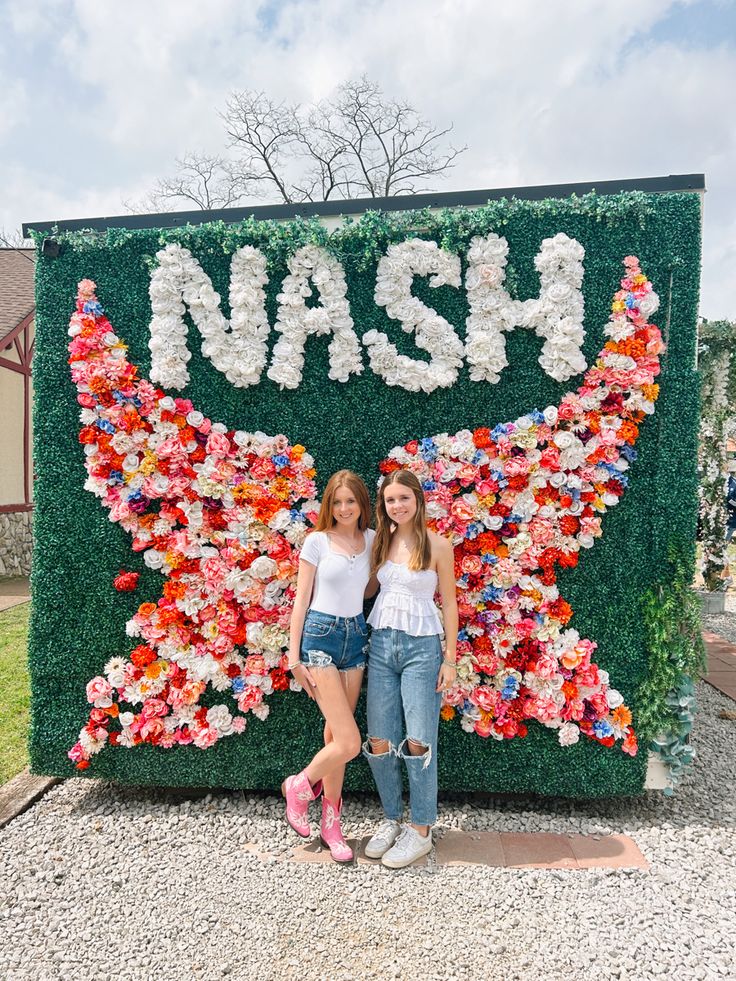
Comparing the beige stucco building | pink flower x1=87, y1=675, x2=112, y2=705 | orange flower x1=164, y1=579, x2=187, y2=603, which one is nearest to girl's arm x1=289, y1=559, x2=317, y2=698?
orange flower x1=164, y1=579, x2=187, y2=603

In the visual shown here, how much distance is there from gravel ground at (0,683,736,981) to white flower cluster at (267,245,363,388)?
207 centimetres

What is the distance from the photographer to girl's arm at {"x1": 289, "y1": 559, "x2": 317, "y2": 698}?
2.63 m

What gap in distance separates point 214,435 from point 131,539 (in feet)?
2.12

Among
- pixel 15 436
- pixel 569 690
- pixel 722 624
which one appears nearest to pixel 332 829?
pixel 569 690

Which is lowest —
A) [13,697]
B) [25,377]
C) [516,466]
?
[13,697]

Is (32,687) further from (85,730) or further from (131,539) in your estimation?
(131,539)

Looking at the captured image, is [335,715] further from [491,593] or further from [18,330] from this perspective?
[18,330]

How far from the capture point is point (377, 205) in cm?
298

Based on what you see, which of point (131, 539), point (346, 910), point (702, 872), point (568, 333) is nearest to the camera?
point (346, 910)

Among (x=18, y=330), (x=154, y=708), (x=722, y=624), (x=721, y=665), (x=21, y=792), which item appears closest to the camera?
(x=154, y=708)

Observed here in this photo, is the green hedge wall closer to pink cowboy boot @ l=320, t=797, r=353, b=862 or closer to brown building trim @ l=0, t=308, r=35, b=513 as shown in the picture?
pink cowboy boot @ l=320, t=797, r=353, b=862

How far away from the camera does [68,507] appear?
3100 mm

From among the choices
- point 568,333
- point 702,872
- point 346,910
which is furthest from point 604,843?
point 568,333

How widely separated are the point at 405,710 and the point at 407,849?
0.56 metres
